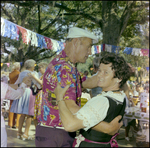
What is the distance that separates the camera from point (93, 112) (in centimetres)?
163

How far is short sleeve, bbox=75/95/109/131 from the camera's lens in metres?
1.62

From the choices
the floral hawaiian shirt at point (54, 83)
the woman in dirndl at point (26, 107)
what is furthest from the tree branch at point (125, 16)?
the floral hawaiian shirt at point (54, 83)

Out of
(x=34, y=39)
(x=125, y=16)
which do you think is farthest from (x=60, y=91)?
(x=125, y=16)

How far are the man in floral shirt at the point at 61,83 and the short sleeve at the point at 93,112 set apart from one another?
218mm

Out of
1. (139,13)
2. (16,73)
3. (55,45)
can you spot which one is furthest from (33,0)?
(139,13)

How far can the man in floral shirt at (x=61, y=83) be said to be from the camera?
1978 mm

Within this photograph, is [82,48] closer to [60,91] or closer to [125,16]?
[60,91]

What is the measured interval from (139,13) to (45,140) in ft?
38.0

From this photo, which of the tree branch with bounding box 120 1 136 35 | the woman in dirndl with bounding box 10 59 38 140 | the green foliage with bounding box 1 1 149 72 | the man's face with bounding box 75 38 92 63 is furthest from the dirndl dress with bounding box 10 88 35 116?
the tree branch with bounding box 120 1 136 35

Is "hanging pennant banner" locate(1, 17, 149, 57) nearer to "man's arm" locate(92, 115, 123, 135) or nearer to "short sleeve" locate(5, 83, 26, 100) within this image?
"short sleeve" locate(5, 83, 26, 100)

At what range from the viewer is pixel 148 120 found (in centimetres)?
582

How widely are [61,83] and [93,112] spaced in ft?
Answer: 1.29

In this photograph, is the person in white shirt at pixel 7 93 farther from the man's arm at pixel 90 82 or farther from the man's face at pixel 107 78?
the man's face at pixel 107 78

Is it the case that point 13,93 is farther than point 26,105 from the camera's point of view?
No
